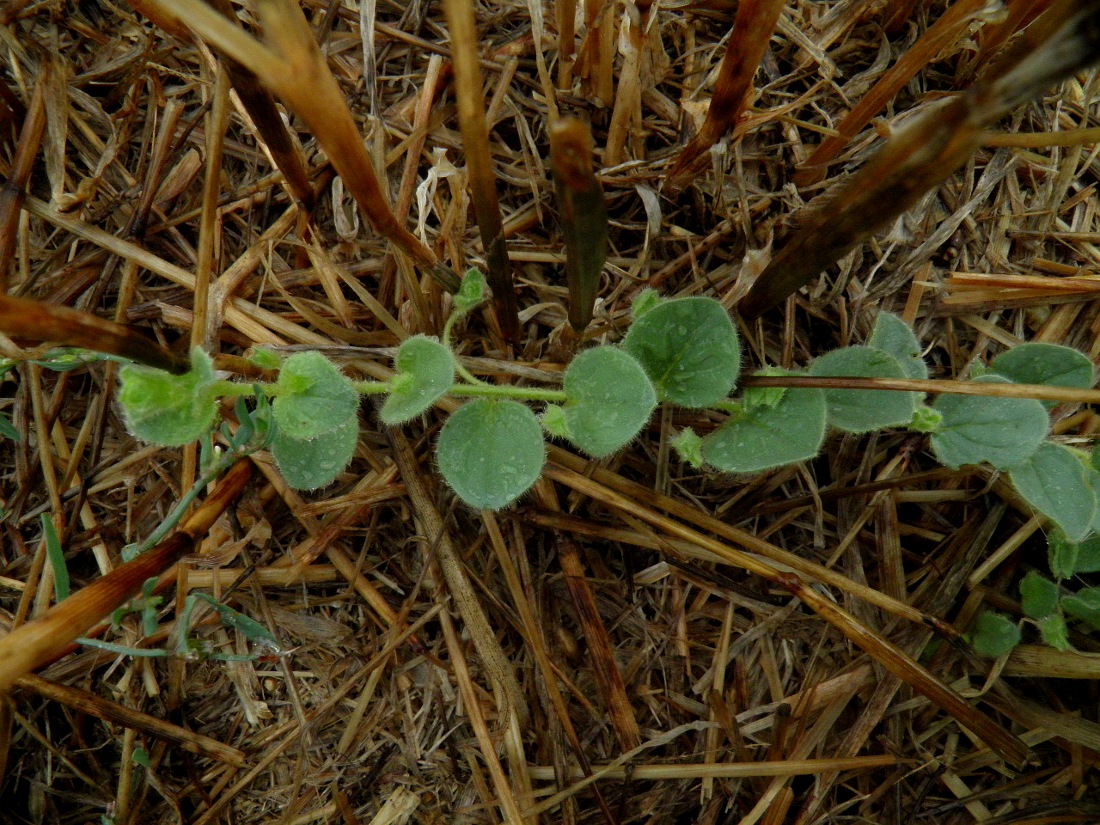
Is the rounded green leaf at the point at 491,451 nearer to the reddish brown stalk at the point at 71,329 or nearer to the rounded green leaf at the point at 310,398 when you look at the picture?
A: the rounded green leaf at the point at 310,398

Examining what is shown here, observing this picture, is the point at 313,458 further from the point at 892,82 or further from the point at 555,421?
the point at 892,82

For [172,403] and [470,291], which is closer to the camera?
[172,403]

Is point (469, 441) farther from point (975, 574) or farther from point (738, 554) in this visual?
point (975, 574)

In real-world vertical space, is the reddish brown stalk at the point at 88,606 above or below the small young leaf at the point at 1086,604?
above

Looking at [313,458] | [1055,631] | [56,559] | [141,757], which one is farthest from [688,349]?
[141,757]

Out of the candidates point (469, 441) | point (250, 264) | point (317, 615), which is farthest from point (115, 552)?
point (469, 441)

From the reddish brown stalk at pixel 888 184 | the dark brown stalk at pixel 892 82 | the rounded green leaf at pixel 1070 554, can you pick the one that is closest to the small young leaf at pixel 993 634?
the rounded green leaf at pixel 1070 554

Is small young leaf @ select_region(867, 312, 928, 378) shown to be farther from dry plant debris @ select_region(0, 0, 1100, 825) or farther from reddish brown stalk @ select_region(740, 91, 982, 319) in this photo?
reddish brown stalk @ select_region(740, 91, 982, 319)

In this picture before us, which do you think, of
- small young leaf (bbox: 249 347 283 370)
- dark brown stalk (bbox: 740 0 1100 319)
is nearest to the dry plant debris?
small young leaf (bbox: 249 347 283 370)
